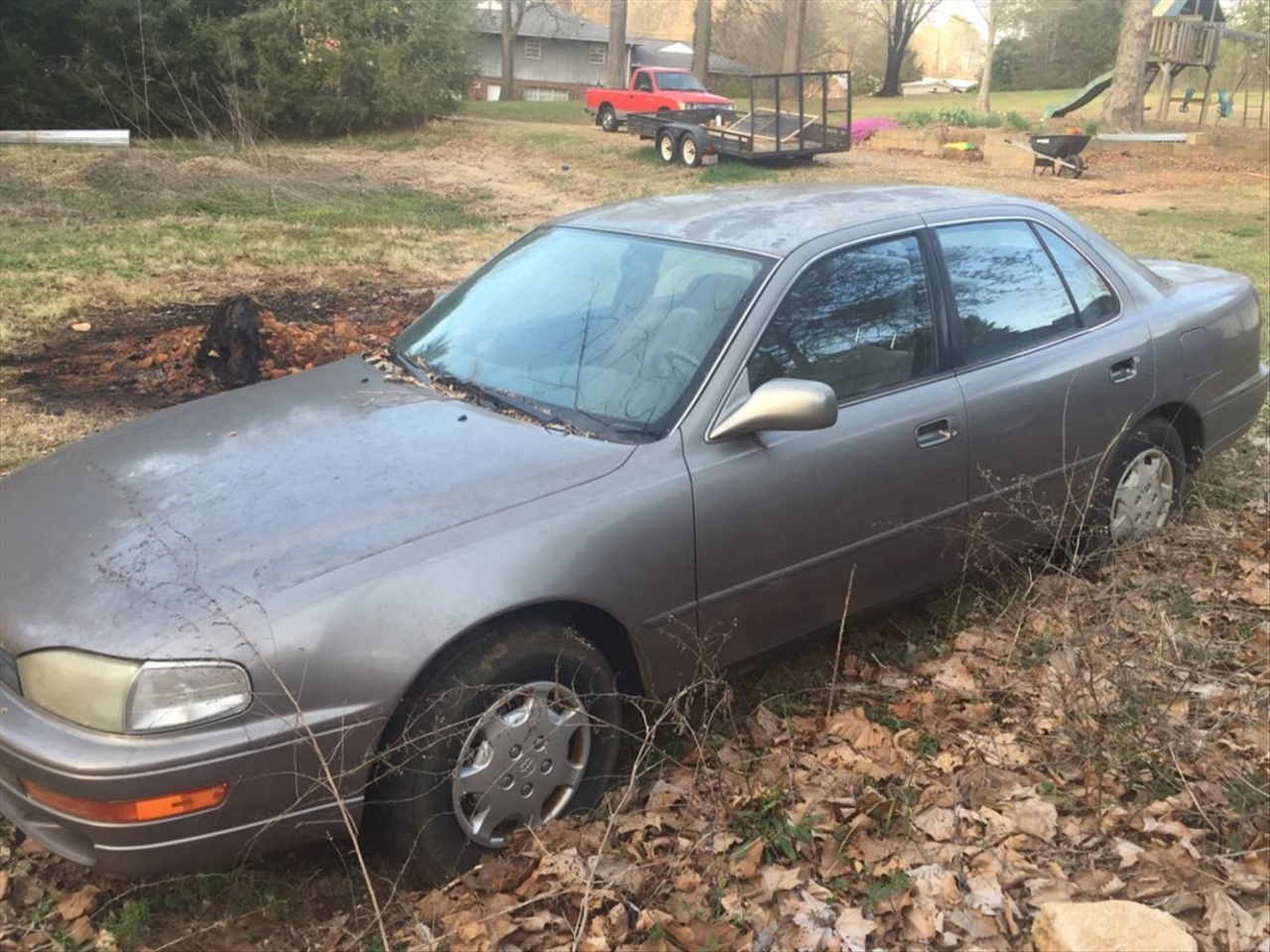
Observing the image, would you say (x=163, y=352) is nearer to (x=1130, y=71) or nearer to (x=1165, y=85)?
(x=1130, y=71)

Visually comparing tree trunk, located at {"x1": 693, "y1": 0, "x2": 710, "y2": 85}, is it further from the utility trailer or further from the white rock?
the white rock

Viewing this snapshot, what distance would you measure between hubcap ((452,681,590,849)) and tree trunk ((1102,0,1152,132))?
91.0 ft

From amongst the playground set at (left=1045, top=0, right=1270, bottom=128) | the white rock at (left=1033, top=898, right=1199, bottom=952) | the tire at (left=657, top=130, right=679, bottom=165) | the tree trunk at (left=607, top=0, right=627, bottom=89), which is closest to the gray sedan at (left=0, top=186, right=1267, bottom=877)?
the white rock at (left=1033, top=898, right=1199, bottom=952)

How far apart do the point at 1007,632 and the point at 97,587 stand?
3.07 m

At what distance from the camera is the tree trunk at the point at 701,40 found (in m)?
32.8

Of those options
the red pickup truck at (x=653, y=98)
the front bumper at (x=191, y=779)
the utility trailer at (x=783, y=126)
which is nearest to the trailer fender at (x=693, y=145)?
the utility trailer at (x=783, y=126)

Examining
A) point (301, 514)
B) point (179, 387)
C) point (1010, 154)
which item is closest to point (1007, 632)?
point (301, 514)

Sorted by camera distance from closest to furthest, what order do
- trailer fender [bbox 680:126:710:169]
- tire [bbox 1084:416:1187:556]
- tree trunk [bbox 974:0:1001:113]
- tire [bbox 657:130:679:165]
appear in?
tire [bbox 1084:416:1187:556], trailer fender [bbox 680:126:710:169], tire [bbox 657:130:679:165], tree trunk [bbox 974:0:1001:113]

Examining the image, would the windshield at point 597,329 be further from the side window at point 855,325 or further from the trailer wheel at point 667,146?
the trailer wheel at point 667,146

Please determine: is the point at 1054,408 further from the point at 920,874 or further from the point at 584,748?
the point at 584,748

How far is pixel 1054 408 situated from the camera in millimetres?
4059

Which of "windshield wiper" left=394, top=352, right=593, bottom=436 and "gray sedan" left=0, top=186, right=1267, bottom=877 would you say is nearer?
"gray sedan" left=0, top=186, right=1267, bottom=877

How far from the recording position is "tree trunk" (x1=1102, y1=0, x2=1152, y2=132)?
2555cm

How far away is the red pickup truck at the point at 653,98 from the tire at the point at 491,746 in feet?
74.3
